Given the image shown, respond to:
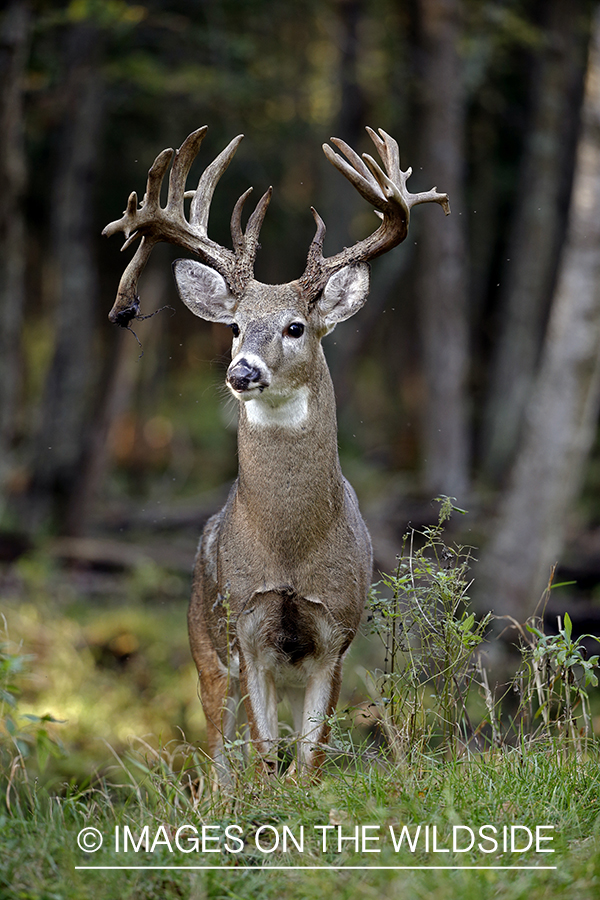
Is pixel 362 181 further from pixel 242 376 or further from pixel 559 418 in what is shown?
pixel 559 418

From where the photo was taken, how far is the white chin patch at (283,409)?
4.22m

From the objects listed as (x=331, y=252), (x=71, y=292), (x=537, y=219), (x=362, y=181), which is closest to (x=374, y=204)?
(x=362, y=181)

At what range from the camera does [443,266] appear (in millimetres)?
11969

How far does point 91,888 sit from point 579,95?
14162 mm

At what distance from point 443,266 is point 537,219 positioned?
278 cm

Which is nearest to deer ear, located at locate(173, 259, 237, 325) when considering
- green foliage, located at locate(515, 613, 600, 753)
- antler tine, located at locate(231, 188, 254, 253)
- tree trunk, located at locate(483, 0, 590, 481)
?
antler tine, located at locate(231, 188, 254, 253)

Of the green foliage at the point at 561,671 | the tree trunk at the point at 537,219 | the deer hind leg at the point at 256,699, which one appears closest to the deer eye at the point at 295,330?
the deer hind leg at the point at 256,699

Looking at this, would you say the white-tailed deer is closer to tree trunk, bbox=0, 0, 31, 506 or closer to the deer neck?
the deer neck

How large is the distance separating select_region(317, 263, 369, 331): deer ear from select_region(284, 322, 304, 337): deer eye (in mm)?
181

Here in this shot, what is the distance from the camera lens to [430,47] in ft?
37.7

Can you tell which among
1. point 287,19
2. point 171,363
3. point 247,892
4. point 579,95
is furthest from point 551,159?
point 247,892

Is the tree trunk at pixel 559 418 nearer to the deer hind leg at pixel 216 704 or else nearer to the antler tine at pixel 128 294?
the deer hind leg at pixel 216 704

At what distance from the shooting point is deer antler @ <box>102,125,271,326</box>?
169 inches

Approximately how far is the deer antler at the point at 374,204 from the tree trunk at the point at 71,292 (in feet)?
22.7
